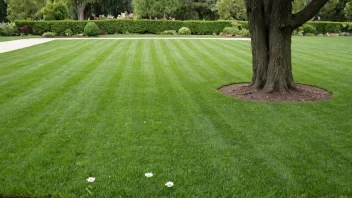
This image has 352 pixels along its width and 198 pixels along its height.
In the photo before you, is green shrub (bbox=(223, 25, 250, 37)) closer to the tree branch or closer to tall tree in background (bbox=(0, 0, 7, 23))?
the tree branch

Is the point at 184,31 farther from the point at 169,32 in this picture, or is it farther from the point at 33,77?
the point at 33,77

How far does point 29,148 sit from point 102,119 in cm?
144

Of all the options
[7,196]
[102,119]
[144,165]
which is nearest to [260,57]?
[102,119]

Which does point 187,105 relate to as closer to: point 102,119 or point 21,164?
point 102,119

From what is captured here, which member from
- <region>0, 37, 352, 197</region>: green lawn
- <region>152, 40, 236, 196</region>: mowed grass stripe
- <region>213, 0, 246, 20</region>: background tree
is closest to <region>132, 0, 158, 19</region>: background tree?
<region>213, 0, 246, 20</region>: background tree

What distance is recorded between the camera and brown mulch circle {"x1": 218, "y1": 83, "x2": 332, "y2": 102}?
22.8 ft

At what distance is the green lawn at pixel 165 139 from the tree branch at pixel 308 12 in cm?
177

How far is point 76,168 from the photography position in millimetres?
3738

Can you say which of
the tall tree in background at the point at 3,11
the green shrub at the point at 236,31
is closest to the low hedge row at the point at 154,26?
the green shrub at the point at 236,31

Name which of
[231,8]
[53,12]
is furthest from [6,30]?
[231,8]

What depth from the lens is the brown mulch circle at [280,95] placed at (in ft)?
22.8

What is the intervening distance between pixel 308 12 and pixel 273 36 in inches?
33.1

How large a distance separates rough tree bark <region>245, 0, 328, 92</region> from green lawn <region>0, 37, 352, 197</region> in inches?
36.3

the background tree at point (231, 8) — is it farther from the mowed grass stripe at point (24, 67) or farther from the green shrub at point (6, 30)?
the mowed grass stripe at point (24, 67)
